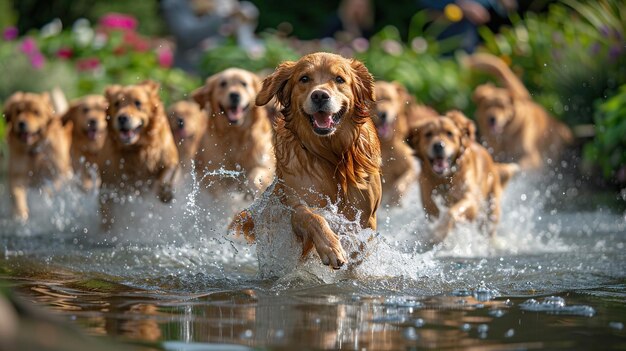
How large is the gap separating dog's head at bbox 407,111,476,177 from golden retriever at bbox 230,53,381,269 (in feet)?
6.66

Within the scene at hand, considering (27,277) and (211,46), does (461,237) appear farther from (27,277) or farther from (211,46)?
(211,46)

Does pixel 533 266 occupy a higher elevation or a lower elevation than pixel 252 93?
lower

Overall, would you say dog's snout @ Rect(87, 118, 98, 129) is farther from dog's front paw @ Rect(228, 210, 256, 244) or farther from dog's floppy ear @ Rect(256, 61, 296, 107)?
dog's floppy ear @ Rect(256, 61, 296, 107)

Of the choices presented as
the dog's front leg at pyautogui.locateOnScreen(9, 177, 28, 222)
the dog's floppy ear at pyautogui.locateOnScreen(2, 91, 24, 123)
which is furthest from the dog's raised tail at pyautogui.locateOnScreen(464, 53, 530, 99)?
the dog's front leg at pyautogui.locateOnScreen(9, 177, 28, 222)

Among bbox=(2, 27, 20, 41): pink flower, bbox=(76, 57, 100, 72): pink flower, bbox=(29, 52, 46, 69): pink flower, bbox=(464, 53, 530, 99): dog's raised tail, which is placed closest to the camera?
bbox=(464, 53, 530, 99): dog's raised tail

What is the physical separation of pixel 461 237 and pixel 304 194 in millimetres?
2486

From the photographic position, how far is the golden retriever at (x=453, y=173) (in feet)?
27.1

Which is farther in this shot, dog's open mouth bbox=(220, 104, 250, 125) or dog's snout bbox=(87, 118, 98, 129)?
dog's snout bbox=(87, 118, 98, 129)

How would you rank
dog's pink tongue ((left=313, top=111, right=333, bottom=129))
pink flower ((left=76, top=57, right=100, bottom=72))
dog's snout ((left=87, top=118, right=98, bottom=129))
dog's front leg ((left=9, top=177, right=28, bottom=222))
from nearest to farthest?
dog's pink tongue ((left=313, top=111, right=333, bottom=129)) → dog's snout ((left=87, top=118, right=98, bottom=129)) → dog's front leg ((left=9, top=177, right=28, bottom=222)) → pink flower ((left=76, top=57, right=100, bottom=72))

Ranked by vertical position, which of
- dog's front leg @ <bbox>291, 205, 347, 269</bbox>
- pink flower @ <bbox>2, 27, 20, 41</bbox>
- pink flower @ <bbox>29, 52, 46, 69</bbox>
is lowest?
dog's front leg @ <bbox>291, 205, 347, 269</bbox>

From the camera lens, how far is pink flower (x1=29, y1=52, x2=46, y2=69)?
573 inches

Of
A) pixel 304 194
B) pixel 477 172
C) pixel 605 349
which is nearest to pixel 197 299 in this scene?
pixel 304 194

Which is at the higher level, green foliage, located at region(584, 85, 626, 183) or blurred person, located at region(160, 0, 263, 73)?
blurred person, located at region(160, 0, 263, 73)

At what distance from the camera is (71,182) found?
11289 mm
